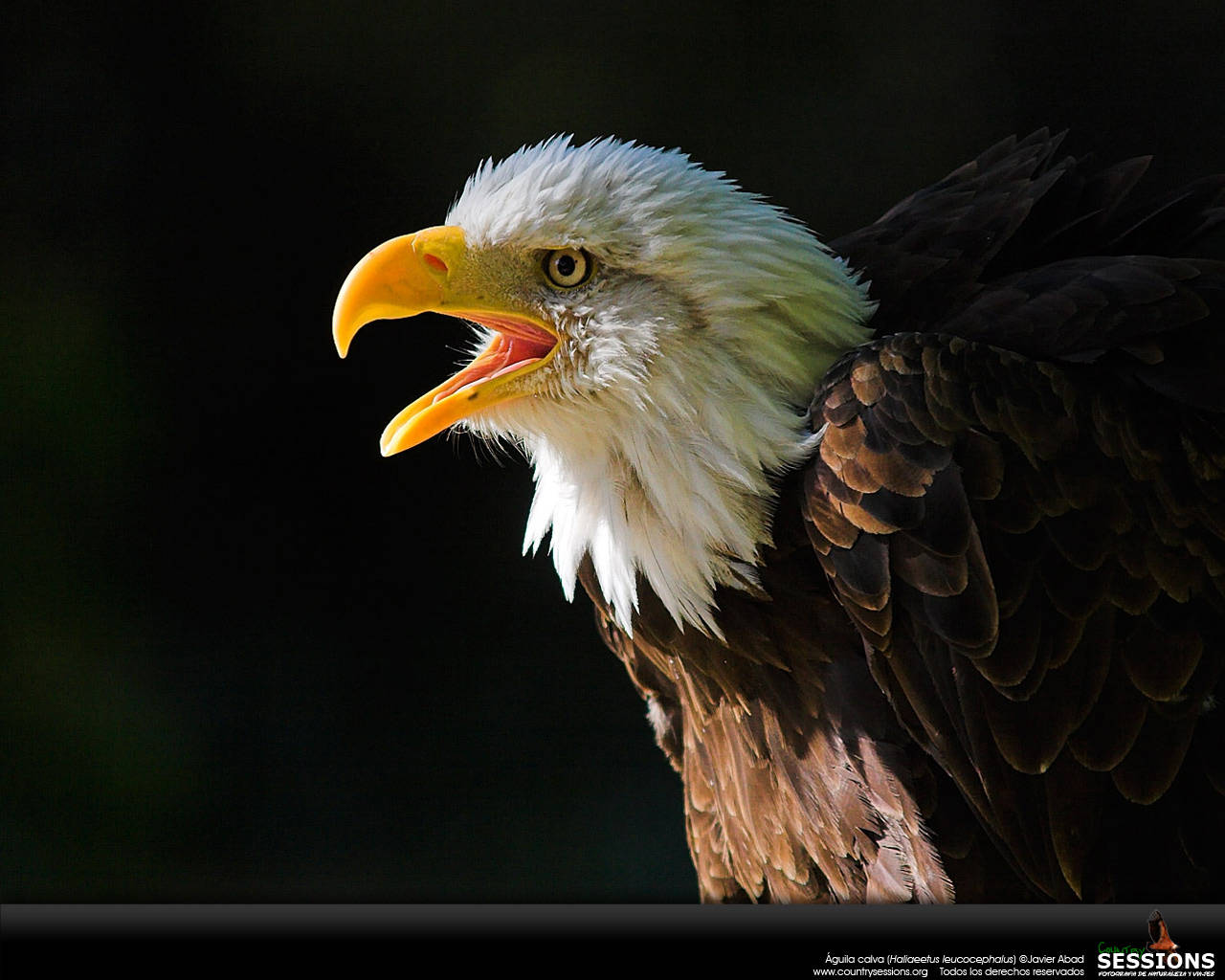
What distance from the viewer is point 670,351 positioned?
1.62 meters

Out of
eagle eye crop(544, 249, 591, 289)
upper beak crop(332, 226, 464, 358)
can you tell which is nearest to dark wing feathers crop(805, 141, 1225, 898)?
eagle eye crop(544, 249, 591, 289)

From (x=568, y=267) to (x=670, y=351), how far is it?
180 mm

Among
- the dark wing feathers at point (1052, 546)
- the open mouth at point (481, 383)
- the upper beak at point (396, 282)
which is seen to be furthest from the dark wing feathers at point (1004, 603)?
the upper beak at point (396, 282)

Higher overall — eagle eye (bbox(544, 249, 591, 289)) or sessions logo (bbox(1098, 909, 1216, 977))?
eagle eye (bbox(544, 249, 591, 289))

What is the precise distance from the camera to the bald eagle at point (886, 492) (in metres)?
1.57

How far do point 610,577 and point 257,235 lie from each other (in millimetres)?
2013

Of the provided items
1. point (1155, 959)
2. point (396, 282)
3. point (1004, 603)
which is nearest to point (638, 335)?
point (396, 282)

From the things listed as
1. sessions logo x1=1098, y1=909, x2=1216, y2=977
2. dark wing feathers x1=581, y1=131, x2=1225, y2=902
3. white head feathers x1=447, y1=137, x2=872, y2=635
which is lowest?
sessions logo x1=1098, y1=909, x2=1216, y2=977

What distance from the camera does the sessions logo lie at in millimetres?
1556

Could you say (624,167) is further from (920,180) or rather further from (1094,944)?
(920,180)

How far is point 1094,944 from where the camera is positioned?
61.8 inches

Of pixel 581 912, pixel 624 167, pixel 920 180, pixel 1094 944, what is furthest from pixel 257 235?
pixel 1094 944

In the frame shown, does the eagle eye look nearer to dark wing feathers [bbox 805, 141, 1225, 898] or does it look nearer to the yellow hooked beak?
the yellow hooked beak

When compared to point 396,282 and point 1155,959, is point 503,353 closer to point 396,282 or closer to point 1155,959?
point 396,282
